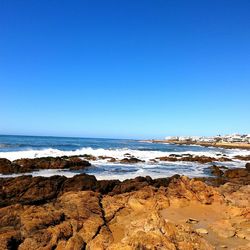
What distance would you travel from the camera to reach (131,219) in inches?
279

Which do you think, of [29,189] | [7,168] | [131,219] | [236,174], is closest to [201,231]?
[131,219]

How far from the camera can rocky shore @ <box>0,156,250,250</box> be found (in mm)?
5129

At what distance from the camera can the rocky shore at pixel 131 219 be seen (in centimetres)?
513

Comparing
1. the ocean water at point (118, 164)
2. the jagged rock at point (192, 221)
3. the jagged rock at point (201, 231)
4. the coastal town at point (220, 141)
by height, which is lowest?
the ocean water at point (118, 164)

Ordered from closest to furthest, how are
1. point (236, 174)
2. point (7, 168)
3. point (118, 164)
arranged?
point (236, 174)
point (7, 168)
point (118, 164)

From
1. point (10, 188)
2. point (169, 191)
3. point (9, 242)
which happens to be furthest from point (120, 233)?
point (10, 188)

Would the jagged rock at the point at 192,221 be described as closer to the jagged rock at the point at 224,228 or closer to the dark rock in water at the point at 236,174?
the jagged rock at the point at 224,228

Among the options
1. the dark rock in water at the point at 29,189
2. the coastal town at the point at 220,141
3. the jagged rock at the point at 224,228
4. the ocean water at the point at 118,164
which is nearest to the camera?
the jagged rock at the point at 224,228

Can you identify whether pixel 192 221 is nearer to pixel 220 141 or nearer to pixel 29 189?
pixel 29 189

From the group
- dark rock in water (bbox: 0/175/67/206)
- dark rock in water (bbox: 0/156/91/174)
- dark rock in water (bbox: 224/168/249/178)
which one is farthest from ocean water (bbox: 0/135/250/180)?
dark rock in water (bbox: 0/175/67/206)

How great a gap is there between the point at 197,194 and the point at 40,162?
1607 cm

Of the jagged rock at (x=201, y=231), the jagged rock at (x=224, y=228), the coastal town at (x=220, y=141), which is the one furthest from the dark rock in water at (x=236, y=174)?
the coastal town at (x=220, y=141)

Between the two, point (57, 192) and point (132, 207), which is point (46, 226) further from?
point (57, 192)

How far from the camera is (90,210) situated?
23.9ft
